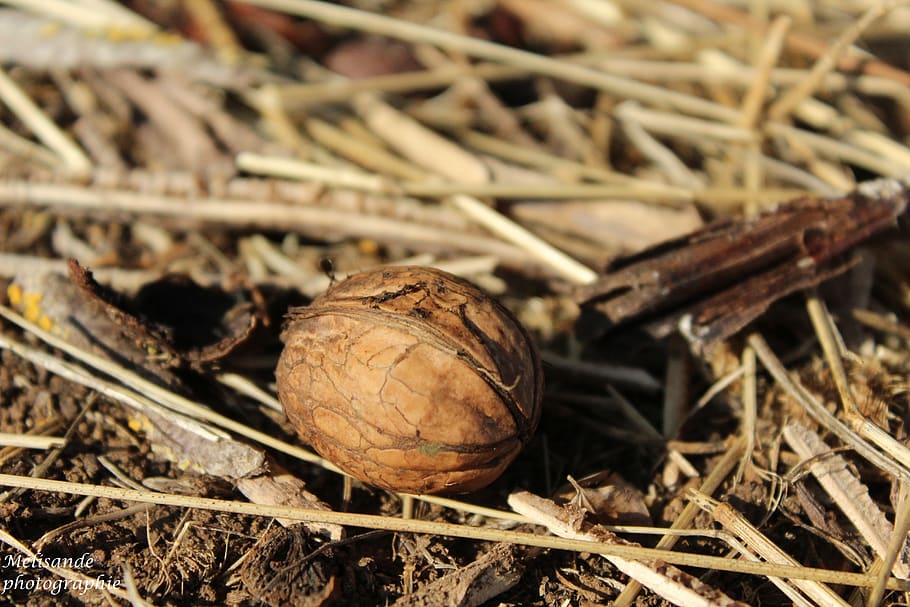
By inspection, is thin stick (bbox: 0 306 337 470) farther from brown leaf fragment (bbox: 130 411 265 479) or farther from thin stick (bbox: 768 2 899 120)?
thin stick (bbox: 768 2 899 120)

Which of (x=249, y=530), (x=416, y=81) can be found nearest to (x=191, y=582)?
(x=249, y=530)

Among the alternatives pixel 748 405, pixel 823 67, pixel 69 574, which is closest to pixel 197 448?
pixel 69 574

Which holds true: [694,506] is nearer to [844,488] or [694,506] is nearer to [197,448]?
[844,488]

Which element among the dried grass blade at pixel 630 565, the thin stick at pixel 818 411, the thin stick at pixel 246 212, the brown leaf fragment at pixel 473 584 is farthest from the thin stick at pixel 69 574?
the thin stick at pixel 818 411

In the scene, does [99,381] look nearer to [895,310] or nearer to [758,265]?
[758,265]

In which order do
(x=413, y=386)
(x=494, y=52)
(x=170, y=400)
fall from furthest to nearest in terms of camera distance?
(x=494, y=52)
(x=170, y=400)
(x=413, y=386)

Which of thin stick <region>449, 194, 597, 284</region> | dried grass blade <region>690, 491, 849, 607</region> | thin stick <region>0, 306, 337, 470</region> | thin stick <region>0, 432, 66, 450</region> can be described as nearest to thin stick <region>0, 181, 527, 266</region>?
thin stick <region>449, 194, 597, 284</region>
